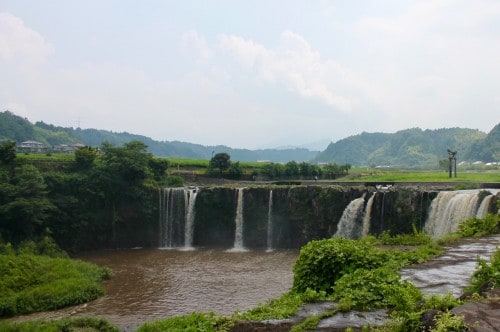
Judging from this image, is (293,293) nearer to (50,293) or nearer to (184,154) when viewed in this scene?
(50,293)

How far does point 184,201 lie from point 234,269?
379 inches

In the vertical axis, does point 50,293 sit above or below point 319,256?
below

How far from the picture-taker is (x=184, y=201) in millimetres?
31359

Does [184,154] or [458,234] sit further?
[184,154]

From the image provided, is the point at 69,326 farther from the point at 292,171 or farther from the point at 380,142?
the point at 380,142

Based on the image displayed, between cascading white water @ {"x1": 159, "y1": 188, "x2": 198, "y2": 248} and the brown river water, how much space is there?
2.21m

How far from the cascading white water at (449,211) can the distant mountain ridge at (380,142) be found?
7293 cm

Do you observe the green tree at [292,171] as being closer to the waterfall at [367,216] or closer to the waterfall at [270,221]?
the waterfall at [270,221]

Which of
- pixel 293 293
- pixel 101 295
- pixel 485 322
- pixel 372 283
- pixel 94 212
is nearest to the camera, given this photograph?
pixel 485 322

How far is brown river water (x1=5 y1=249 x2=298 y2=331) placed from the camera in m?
16.6

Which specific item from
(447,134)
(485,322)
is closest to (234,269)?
(485,322)

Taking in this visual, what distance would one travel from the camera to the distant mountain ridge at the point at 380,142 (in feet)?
298

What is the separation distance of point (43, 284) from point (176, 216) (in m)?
13.1

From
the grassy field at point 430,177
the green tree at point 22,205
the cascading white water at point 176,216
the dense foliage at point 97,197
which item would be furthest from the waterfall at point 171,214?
the grassy field at point 430,177
